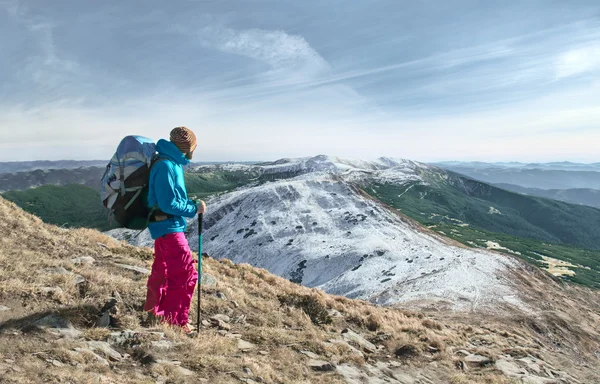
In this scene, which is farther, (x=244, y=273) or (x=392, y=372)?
(x=244, y=273)

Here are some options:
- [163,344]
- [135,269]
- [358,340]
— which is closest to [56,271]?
[135,269]

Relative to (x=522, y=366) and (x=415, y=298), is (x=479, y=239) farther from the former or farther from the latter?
(x=522, y=366)

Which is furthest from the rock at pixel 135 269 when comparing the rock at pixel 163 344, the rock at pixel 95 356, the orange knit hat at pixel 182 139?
the orange knit hat at pixel 182 139

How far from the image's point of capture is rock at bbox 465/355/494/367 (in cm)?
1134

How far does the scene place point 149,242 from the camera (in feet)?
371

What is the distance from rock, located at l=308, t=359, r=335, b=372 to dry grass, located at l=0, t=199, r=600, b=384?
187 mm

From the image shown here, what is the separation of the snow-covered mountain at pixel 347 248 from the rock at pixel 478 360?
1272 inches

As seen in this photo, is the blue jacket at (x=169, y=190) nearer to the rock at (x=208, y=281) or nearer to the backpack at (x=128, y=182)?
the backpack at (x=128, y=182)

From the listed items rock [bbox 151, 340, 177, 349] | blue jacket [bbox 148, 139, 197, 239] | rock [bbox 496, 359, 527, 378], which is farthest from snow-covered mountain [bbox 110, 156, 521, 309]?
blue jacket [bbox 148, 139, 197, 239]

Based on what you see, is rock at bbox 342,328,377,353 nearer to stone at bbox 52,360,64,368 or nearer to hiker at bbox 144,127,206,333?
hiker at bbox 144,127,206,333

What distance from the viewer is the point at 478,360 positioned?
1155 centimetres

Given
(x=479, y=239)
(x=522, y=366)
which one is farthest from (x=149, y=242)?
(x=479, y=239)

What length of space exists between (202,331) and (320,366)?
8.98 feet

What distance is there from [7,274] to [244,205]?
11430cm
